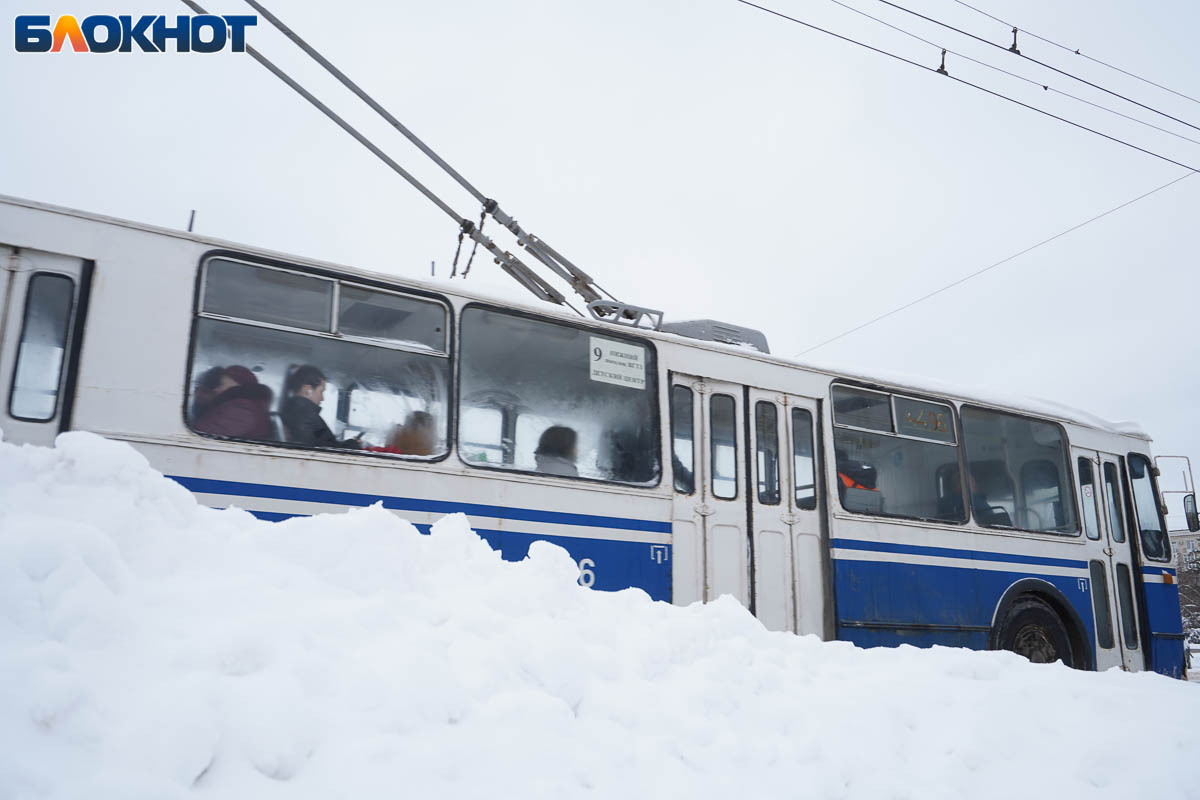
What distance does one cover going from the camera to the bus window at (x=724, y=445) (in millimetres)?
7211

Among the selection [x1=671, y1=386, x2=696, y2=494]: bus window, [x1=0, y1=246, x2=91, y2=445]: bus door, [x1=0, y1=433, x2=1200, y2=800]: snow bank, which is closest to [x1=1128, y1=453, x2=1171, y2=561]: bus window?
[x1=671, y1=386, x2=696, y2=494]: bus window

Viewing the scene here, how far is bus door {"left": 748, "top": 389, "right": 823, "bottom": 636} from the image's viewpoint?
24.0 ft

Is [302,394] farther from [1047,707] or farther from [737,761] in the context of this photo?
[1047,707]

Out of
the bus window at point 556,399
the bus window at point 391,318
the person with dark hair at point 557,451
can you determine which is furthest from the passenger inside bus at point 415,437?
the person with dark hair at point 557,451

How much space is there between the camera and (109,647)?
96.5 inches

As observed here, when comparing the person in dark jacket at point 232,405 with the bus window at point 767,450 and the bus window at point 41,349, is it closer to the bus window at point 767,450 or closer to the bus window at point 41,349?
the bus window at point 41,349

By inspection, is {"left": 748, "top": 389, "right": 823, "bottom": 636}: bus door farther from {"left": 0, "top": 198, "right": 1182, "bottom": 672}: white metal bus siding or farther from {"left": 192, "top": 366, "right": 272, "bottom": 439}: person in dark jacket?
{"left": 192, "top": 366, "right": 272, "bottom": 439}: person in dark jacket

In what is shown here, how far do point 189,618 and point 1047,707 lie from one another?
376 centimetres

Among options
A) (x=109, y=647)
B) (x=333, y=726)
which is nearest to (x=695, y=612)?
(x=333, y=726)

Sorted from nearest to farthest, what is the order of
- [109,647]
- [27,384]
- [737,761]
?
[109,647]
[737,761]
[27,384]

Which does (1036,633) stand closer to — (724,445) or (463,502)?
(724,445)

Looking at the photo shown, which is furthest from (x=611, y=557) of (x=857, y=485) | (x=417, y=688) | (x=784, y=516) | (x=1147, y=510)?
(x=1147, y=510)

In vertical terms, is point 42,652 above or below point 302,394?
below

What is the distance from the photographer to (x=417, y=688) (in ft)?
9.02
